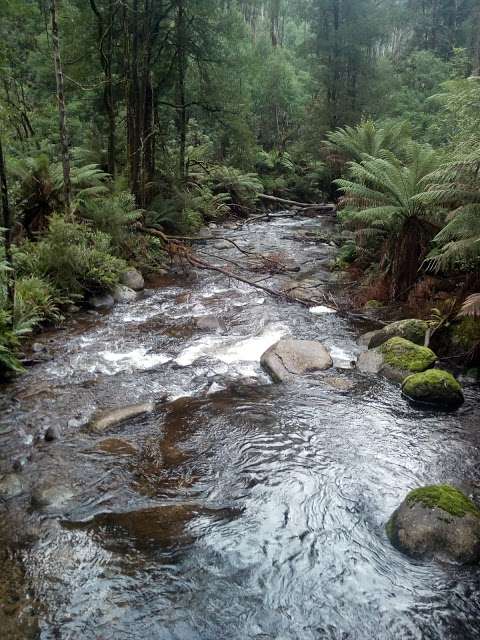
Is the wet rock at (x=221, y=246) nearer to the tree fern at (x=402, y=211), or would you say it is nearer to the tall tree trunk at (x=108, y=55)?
the tall tree trunk at (x=108, y=55)

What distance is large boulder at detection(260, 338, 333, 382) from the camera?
652cm

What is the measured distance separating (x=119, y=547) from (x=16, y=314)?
15.4 feet

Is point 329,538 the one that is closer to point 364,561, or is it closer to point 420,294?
point 364,561

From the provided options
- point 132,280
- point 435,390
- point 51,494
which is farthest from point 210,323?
point 51,494

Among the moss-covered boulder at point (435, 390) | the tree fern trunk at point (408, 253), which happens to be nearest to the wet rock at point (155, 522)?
the moss-covered boulder at point (435, 390)

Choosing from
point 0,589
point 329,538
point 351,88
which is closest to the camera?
point 0,589

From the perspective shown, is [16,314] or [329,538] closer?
[329,538]

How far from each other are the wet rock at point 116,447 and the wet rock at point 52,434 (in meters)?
0.47

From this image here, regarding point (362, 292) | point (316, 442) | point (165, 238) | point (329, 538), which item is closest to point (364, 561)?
point (329, 538)

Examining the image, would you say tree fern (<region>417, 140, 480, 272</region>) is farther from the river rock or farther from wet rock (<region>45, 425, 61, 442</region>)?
the river rock

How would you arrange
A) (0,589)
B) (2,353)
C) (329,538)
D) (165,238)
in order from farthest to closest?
(165,238) → (2,353) → (329,538) → (0,589)

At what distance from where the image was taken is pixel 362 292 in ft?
31.6

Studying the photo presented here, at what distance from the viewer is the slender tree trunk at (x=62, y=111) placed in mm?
8898

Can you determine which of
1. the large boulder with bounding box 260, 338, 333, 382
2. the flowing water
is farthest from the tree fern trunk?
the large boulder with bounding box 260, 338, 333, 382
